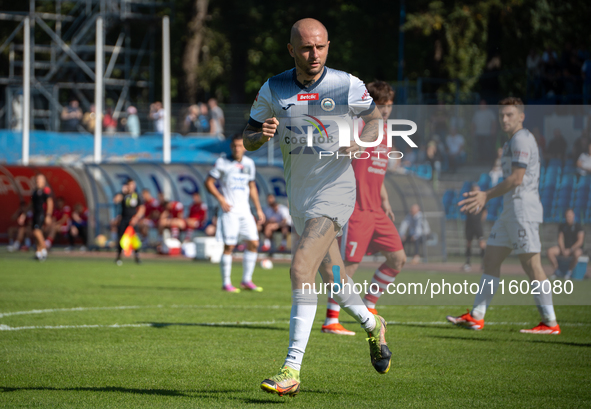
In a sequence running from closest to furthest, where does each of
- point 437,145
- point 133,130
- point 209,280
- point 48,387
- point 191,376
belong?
point 48,387, point 191,376, point 209,280, point 437,145, point 133,130

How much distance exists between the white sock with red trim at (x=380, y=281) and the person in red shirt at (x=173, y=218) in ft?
49.5

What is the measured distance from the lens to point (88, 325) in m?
8.34

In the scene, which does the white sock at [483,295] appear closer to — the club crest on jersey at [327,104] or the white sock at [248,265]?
the club crest on jersey at [327,104]

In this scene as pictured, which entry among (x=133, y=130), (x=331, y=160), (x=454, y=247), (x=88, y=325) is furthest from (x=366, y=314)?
(x=133, y=130)

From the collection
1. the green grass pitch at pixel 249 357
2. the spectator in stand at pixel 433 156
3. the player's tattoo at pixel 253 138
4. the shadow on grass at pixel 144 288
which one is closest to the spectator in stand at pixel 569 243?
the green grass pitch at pixel 249 357

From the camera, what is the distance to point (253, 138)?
547 cm

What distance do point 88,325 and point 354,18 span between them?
100 feet

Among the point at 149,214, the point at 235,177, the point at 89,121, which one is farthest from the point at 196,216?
the point at 89,121

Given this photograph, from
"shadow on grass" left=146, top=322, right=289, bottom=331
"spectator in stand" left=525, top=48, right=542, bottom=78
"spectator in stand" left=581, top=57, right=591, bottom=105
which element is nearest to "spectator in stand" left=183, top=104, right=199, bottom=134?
"spectator in stand" left=525, top=48, right=542, bottom=78

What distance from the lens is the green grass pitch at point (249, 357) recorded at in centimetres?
515

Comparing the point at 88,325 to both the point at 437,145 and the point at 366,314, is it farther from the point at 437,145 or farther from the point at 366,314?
the point at 437,145

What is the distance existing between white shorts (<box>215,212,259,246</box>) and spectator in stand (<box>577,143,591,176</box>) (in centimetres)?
512

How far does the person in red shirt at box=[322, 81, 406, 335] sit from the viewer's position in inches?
316

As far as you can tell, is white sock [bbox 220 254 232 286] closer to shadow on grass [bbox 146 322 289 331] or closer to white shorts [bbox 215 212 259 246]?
white shorts [bbox 215 212 259 246]
